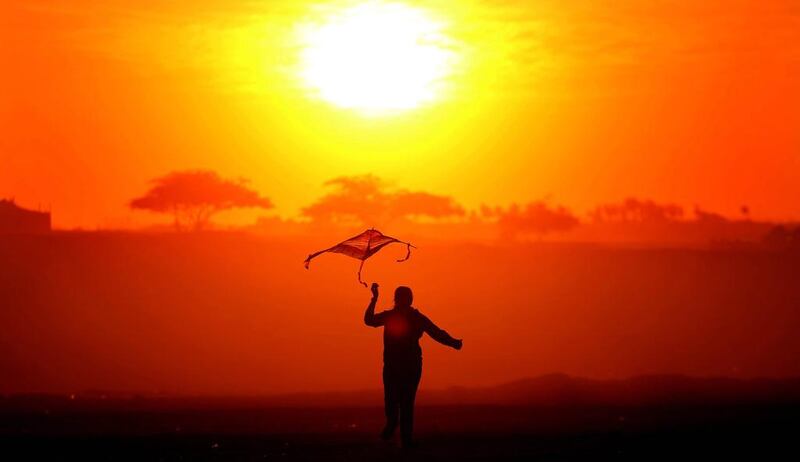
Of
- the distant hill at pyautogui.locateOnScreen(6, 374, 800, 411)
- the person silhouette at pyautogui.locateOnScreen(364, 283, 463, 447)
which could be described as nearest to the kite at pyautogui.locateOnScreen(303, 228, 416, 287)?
the person silhouette at pyautogui.locateOnScreen(364, 283, 463, 447)

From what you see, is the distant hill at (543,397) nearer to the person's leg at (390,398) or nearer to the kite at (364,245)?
the kite at (364,245)

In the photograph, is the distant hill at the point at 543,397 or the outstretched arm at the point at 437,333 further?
the distant hill at the point at 543,397

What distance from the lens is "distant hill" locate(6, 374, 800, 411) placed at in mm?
34000

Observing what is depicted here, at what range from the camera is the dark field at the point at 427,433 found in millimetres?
20547

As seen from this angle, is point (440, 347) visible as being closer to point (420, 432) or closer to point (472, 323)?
point (472, 323)

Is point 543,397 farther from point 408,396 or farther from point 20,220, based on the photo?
point 20,220

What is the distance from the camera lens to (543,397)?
37.7 m

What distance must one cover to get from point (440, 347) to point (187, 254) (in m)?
24.8

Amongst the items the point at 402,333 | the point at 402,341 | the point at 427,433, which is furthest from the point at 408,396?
the point at 427,433

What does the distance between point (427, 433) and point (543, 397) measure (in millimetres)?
13549

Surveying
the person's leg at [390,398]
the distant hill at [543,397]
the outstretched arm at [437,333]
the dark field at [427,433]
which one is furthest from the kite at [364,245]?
the distant hill at [543,397]

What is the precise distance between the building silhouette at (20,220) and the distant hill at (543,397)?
66.6 meters

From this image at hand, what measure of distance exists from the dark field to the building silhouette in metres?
76.0

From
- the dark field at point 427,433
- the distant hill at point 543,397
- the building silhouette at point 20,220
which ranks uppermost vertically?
the building silhouette at point 20,220
